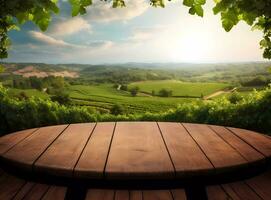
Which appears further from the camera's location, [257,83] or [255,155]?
[257,83]

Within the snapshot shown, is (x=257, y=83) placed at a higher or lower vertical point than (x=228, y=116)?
lower

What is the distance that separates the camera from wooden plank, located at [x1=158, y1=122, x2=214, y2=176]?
2240 millimetres

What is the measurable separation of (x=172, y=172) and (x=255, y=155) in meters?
0.84

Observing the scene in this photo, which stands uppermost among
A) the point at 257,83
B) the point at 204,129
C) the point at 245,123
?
the point at 204,129

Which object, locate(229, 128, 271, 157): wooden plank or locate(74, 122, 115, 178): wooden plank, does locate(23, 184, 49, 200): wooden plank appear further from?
locate(229, 128, 271, 157): wooden plank

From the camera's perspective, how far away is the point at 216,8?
325 centimetres

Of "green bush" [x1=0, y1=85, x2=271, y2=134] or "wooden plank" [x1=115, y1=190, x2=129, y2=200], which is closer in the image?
"wooden plank" [x1=115, y1=190, x2=129, y2=200]

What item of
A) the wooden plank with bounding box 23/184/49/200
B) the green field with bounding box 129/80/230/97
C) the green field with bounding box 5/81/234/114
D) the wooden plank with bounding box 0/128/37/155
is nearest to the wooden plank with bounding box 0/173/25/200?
the wooden plank with bounding box 23/184/49/200

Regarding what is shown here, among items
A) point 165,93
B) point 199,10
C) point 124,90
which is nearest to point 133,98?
point 165,93

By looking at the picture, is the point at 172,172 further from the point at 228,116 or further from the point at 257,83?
the point at 257,83

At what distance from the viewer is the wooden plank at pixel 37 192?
2.66 metres

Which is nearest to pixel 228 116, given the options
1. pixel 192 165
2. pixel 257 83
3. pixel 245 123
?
pixel 245 123

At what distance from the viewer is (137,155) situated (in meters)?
2.56

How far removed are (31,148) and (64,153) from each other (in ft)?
1.23
